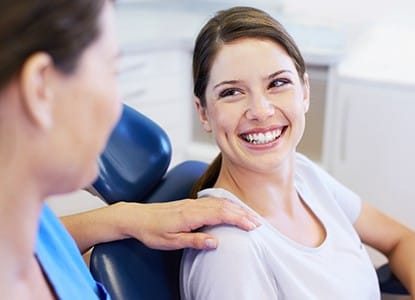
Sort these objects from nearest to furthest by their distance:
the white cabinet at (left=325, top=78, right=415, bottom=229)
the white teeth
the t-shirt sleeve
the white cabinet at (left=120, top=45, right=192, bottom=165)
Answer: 1. the t-shirt sleeve
2. the white teeth
3. the white cabinet at (left=325, top=78, right=415, bottom=229)
4. the white cabinet at (left=120, top=45, right=192, bottom=165)

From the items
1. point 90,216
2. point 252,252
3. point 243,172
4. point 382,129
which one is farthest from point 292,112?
point 382,129

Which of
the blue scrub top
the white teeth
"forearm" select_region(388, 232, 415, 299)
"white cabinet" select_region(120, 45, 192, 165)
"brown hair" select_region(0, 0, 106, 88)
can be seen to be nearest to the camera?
"brown hair" select_region(0, 0, 106, 88)

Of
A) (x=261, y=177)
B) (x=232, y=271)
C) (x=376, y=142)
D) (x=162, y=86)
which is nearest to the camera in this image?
(x=232, y=271)

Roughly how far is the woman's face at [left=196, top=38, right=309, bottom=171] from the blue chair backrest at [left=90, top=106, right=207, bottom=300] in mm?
181

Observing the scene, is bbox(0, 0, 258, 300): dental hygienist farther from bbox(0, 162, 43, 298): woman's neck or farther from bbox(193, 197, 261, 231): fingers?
bbox(193, 197, 261, 231): fingers

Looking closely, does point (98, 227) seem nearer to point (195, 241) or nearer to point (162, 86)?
point (195, 241)

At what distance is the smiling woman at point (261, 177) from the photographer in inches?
42.4

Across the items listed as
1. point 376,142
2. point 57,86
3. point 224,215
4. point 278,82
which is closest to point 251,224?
point 224,215

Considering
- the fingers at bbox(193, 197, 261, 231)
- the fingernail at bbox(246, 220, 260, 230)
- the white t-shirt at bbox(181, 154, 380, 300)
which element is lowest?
the white t-shirt at bbox(181, 154, 380, 300)

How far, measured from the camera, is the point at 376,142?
2334 millimetres

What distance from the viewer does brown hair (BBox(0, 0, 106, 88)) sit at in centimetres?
55

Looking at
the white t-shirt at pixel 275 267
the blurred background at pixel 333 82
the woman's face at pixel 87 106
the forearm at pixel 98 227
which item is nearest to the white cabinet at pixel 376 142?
the blurred background at pixel 333 82

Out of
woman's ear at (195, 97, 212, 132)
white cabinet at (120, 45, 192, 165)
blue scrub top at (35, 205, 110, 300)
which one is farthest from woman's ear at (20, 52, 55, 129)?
white cabinet at (120, 45, 192, 165)

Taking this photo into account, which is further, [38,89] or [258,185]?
[258,185]
